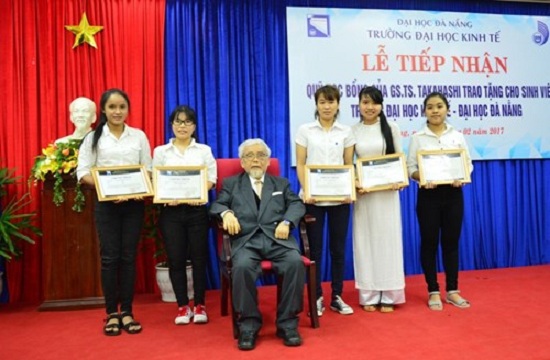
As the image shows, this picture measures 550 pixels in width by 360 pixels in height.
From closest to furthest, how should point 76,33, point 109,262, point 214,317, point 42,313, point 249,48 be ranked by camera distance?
point 109,262 → point 214,317 → point 42,313 → point 76,33 → point 249,48

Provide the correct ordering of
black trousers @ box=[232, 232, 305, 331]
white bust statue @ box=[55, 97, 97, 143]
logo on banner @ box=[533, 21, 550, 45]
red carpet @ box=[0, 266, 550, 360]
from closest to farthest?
1. red carpet @ box=[0, 266, 550, 360]
2. black trousers @ box=[232, 232, 305, 331]
3. white bust statue @ box=[55, 97, 97, 143]
4. logo on banner @ box=[533, 21, 550, 45]

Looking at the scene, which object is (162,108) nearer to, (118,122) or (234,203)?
(118,122)

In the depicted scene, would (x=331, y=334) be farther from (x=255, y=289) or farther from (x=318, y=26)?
(x=318, y=26)

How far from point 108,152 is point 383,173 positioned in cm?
172

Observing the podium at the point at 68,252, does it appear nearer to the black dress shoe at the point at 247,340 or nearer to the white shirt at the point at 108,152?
the white shirt at the point at 108,152

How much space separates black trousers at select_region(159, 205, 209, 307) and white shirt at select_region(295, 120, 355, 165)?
0.78m

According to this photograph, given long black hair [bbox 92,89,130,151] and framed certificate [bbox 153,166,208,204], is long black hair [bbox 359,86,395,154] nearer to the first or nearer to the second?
framed certificate [bbox 153,166,208,204]

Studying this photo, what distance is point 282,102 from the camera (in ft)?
14.3

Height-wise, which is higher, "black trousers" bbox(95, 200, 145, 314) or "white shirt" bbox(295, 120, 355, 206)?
Result: "white shirt" bbox(295, 120, 355, 206)

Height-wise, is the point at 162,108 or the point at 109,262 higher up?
the point at 162,108

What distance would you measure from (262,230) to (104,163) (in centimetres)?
104

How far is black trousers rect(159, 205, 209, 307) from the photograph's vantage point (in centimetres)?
310

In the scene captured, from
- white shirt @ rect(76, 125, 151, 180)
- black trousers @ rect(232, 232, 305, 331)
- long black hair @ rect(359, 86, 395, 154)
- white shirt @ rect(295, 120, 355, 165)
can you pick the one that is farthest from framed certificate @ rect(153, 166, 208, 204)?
long black hair @ rect(359, 86, 395, 154)

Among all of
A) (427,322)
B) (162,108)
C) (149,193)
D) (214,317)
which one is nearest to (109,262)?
(149,193)
